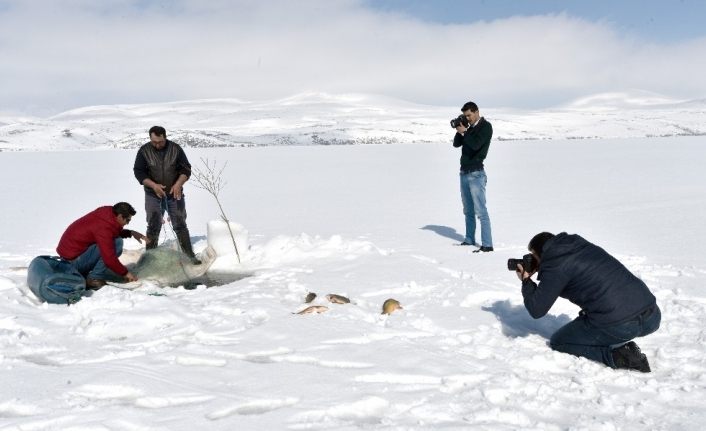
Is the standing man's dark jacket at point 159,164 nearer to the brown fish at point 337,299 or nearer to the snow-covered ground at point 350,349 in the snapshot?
the snow-covered ground at point 350,349

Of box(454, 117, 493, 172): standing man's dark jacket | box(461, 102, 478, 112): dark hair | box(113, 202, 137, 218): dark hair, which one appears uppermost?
box(461, 102, 478, 112): dark hair

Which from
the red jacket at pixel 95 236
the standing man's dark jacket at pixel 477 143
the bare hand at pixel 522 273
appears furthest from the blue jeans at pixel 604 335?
the red jacket at pixel 95 236

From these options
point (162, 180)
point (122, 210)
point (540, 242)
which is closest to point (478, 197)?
point (540, 242)

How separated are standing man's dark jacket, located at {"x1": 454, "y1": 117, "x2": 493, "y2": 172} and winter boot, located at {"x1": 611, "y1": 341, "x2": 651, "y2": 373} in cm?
372

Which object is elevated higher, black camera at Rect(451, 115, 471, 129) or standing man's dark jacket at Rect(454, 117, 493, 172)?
black camera at Rect(451, 115, 471, 129)

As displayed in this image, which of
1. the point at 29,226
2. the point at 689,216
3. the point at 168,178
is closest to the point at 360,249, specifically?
the point at 168,178

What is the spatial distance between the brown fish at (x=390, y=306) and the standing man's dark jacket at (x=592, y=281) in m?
1.45

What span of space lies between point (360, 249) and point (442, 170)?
15.6 metres

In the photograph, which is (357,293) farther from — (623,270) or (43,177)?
(43,177)

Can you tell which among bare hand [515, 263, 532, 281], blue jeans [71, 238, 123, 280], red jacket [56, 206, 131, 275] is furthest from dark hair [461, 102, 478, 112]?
blue jeans [71, 238, 123, 280]

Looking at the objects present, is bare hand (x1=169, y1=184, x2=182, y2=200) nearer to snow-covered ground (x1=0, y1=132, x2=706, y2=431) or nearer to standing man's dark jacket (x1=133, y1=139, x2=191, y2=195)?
standing man's dark jacket (x1=133, y1=139, x2=191, y2=195)

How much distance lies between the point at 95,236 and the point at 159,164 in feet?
5.46

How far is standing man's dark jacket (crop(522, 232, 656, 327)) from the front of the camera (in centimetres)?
327

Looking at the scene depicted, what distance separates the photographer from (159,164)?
6.34m
